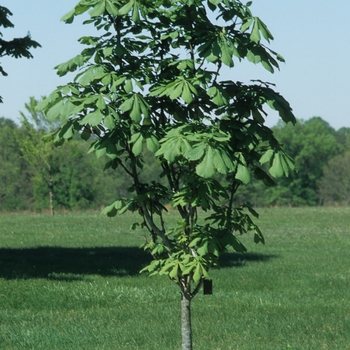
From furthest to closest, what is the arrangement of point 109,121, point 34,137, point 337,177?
1. point 337,177
2. point 34,137
3. point 109,121

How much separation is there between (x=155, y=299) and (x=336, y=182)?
3858 inches

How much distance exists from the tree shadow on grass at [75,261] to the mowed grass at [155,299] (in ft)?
0.09

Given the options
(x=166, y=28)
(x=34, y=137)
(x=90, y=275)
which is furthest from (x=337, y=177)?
(x=166, y=28)

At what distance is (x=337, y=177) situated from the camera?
109688mm

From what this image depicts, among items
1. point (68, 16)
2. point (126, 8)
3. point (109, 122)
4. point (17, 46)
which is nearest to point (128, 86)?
point (109, 122)

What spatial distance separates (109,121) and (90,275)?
11241mm

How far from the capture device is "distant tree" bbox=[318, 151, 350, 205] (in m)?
109

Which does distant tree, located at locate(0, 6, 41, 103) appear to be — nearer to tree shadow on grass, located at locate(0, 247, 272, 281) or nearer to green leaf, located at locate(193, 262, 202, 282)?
tree shadow on grass, located at locate(0, 247, 272, 281)

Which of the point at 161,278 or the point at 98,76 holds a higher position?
the point at 98,76

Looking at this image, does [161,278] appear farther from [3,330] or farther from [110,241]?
[110,241]

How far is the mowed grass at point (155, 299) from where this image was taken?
10.4 meters

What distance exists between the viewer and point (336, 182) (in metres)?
109

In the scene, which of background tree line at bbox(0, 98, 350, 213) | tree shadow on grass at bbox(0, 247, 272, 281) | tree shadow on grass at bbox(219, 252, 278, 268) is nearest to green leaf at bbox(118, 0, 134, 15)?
tree shadow on grass at bbox(0, 247, 272, 281)

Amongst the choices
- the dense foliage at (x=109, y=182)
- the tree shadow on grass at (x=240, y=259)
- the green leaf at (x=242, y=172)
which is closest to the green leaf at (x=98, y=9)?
the green leaf at (x=242, y=172)
